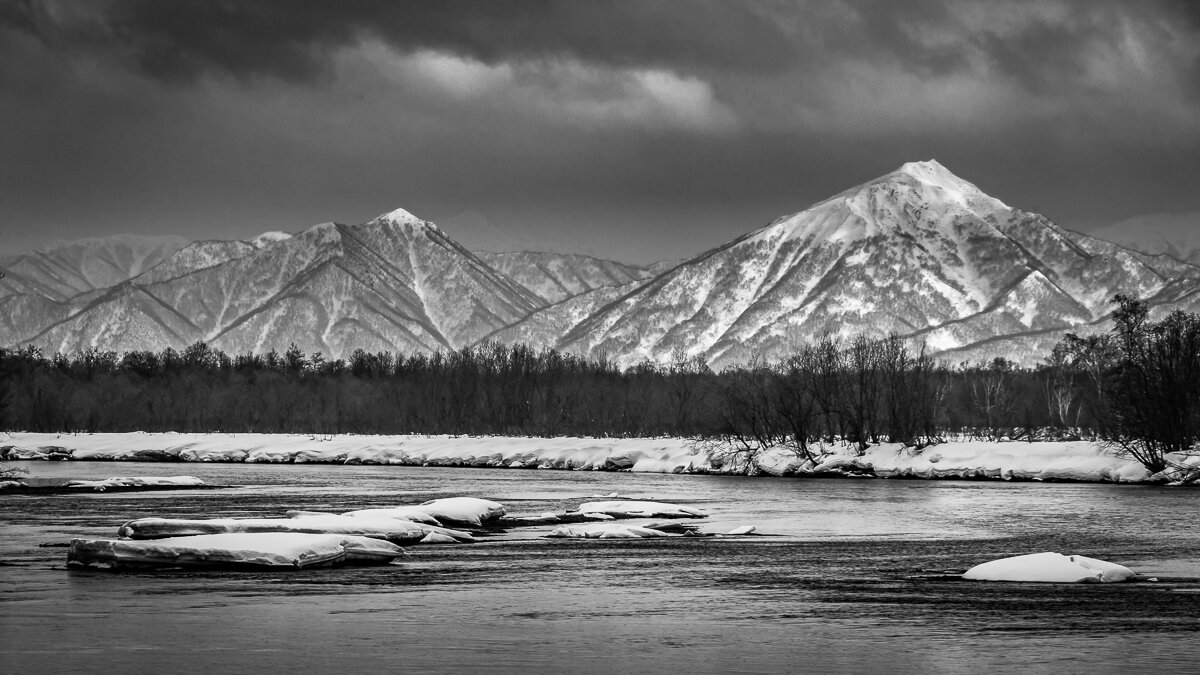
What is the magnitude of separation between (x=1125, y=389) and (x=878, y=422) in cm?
2101

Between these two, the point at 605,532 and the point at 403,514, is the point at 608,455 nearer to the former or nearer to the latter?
the point at 403,514

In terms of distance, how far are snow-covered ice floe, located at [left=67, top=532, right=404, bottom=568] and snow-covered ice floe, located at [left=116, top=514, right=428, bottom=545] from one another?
2856mm

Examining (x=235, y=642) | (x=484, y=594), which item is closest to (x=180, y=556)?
(x=484, y=594)

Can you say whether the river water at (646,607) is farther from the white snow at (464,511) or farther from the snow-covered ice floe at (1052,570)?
the white snow at (464,511)

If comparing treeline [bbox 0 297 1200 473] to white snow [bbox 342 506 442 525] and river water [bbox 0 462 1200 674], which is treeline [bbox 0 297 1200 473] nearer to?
river water [bbox 0 462 1200 674]

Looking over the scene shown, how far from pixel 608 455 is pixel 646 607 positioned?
80166 mm

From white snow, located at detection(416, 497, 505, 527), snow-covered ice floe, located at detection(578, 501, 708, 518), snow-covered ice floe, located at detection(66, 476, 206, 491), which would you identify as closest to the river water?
snow-covered ice floe, located at detection(578, 501, 708, 518)

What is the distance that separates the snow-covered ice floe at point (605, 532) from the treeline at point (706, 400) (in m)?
47.7

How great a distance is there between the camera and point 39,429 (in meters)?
156

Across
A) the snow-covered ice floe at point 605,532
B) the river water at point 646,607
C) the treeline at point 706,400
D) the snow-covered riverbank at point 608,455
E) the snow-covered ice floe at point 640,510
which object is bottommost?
the river water at point 646,607

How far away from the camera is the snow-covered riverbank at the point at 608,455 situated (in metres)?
85.7

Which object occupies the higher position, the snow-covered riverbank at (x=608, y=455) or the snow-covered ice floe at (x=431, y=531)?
the snow-covered riverbank at (x=608, y=455)

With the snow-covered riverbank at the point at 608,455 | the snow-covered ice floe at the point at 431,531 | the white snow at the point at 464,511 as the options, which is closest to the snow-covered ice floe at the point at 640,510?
the white snow at the point at 464,511

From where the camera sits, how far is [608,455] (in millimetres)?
107750
